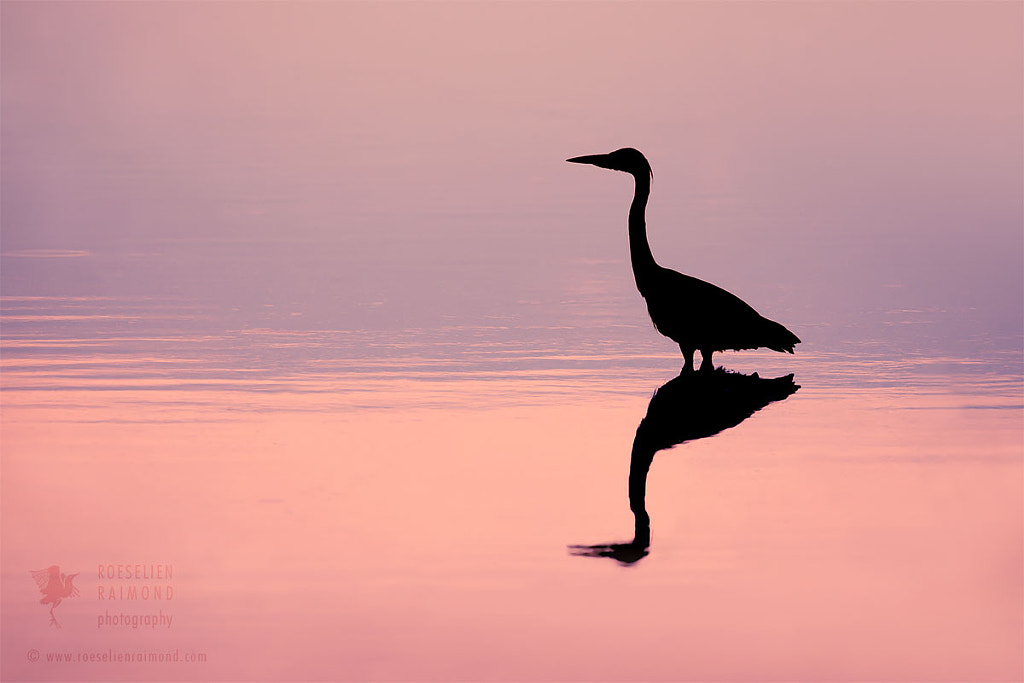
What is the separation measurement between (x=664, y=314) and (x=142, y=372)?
265cm

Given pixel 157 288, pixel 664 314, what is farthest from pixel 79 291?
pixel 664 314

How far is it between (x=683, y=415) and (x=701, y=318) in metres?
1.16

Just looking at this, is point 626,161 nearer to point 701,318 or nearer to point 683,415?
point 701,318

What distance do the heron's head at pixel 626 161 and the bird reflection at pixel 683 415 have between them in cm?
120

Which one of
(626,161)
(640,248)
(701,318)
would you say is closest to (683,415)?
(701,318)

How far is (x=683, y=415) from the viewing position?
618cm

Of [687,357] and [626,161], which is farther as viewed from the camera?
[626,161]

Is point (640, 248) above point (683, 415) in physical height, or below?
above

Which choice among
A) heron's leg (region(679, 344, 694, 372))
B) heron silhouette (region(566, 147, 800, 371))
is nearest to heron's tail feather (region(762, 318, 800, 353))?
heron silhouette (region(566, 147, 800, 371))

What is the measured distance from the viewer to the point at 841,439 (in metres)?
5.78

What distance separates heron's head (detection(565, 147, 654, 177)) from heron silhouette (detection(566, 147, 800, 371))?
0.51 metres

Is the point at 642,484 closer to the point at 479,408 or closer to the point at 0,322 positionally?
the point at 479,408

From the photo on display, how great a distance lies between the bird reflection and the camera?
449cm

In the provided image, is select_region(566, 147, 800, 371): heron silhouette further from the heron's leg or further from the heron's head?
the heron's head
